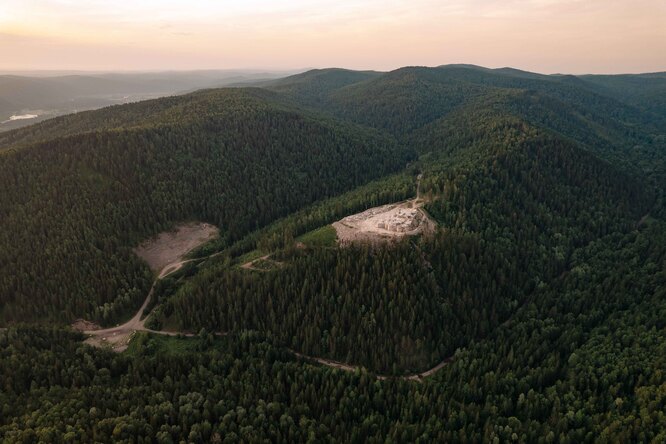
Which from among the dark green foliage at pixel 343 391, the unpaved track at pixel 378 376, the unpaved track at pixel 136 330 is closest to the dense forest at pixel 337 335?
the dark green foliage at pixel 343 391

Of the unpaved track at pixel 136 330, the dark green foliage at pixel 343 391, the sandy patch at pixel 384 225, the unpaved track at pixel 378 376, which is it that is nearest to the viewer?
the dark green foliage at pixel 343 391

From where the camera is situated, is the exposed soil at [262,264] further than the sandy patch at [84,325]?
Yes

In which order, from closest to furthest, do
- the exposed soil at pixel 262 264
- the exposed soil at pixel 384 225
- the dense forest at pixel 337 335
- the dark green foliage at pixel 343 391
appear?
the dark green foliage at pixel 343 391 → the dense forest at pixel 337 335 → the exposed soil at pixel 262 264 → the exposed soil at pixel 384 225

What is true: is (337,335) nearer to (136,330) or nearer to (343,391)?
(343,391)

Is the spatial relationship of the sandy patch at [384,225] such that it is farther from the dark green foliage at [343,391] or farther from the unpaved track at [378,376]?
the dark green foliage at [343,391]

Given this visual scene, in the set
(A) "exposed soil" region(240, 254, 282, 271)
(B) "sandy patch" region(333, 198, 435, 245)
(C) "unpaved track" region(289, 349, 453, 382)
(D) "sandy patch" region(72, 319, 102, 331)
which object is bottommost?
(C) "unpaved track" region(289, 349, 453, 382)

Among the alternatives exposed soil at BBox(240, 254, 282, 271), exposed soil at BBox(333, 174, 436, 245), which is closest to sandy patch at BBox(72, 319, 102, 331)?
exposed soil at BBox(240, 254, 282, 271)

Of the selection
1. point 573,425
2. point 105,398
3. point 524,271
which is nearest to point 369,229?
point 524,271

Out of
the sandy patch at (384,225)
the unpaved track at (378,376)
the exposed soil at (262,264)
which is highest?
the sandy patch at (384,225)

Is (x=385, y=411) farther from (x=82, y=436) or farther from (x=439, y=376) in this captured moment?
(x=82, y=436)

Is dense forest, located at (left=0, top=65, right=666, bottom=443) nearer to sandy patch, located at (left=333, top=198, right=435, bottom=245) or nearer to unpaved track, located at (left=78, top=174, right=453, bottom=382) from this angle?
unpaved track, located at (left=78, top=174, right=453, bottom=382)

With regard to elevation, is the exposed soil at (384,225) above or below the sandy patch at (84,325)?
above
